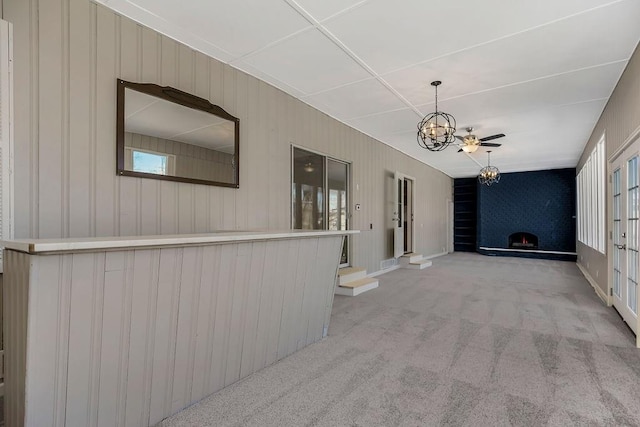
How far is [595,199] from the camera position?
5.96 m

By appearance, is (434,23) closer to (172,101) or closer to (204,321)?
(172,101)

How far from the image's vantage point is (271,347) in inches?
95.5

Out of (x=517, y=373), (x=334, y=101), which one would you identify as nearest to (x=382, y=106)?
(x=334, y=101)

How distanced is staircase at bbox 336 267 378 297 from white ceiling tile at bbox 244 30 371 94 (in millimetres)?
2742

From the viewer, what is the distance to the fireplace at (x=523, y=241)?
10.6 metres

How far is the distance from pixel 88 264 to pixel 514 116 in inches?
220

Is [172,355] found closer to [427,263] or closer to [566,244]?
[427,263]

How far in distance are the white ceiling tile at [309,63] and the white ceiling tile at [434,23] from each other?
0.21 m

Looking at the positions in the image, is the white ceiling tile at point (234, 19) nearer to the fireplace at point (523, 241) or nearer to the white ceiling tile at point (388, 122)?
the white ceiling tile at point (388, 122)

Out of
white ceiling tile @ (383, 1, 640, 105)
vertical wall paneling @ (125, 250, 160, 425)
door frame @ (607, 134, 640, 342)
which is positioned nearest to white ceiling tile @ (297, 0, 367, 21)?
white ceiling tile @ (383, 1, 640, 105)

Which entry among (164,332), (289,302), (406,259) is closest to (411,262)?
(406,259)

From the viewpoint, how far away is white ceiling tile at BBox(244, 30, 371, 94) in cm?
291

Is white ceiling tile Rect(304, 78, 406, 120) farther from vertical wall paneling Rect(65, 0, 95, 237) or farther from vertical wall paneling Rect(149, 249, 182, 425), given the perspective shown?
vertical wall paneling Rect(149, 249, 182, 425)

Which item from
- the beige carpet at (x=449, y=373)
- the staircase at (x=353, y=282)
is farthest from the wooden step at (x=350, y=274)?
the beige carpet at (x=449, y=373)
